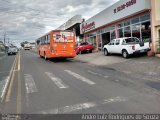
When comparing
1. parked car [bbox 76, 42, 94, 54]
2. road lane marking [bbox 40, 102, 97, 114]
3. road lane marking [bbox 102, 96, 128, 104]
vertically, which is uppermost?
parked car [bbox 76, 42, 94, 54]

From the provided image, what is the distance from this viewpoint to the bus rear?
24.0m

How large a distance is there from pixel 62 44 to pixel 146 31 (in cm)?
774

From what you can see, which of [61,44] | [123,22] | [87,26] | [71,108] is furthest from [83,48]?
[71,108]

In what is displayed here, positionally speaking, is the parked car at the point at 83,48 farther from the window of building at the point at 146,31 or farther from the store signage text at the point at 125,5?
the window of building at the point at 146,31

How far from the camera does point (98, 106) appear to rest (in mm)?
7344

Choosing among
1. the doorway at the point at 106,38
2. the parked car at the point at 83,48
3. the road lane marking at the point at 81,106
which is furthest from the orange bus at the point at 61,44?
the road lane marking at the point at 81,106

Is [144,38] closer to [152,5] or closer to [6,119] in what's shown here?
[152,5]

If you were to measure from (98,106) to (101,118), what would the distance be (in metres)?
1.14

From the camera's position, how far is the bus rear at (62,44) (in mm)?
24000

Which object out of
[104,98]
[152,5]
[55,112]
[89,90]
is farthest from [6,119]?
[152,5]

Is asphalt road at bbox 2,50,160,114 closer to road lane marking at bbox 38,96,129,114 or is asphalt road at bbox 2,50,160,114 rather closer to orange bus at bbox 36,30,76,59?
road lane marking at bbox 38,96,129,114

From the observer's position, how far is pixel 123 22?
26.8m

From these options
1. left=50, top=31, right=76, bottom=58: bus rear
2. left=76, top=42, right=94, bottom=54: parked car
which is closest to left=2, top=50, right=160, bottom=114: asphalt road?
left=50, top=31, right=76, bottom=58: bus rear

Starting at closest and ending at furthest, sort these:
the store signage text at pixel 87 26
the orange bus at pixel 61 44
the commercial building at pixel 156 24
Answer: the commercial building at pixel 156 24 → the orange bus at pixel 61 44 → the store signage text at pixel 87 26
